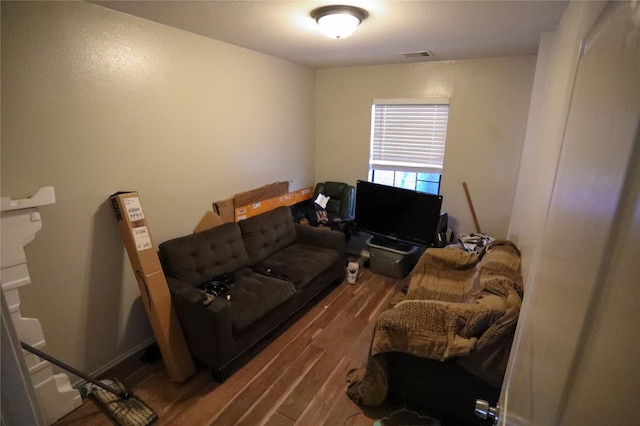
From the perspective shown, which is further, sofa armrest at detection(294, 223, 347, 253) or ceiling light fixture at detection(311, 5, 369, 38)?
sofa armrest at detection(294, 223, 347, 253)

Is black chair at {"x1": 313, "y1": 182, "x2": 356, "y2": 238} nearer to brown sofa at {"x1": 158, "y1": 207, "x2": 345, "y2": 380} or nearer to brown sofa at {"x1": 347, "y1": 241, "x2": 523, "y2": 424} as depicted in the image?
brown sofa at {"x1": 158, "y1": 207, "x2": 345, "y2": 380}

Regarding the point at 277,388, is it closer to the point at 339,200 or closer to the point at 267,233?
the point at 267,233

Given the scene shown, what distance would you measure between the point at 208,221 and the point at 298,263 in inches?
37.0

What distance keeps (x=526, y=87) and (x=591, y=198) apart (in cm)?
332

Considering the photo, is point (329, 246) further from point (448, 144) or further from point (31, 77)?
point (31, 77)

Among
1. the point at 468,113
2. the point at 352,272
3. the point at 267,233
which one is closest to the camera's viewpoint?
the point at 267,233

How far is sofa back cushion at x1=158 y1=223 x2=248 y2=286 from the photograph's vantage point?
2363 mm

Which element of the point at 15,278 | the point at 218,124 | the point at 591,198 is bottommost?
the point at 15,278

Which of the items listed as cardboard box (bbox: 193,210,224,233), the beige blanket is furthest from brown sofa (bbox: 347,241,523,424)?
cardboard box (bbox: 193,210,224,233)

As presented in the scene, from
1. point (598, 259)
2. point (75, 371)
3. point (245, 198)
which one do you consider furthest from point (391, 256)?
point (598, 259)

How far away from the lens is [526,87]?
3.04 m

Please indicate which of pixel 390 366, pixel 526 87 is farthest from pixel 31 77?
pixel 526 87

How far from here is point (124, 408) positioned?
6.19 feet

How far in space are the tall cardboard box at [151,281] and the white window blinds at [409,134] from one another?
285cm
